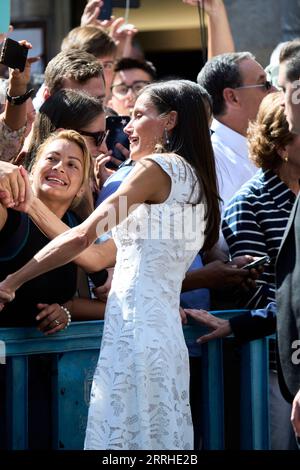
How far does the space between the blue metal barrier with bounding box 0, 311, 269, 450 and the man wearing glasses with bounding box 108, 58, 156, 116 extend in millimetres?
3072

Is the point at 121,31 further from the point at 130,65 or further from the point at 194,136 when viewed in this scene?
the point at 194,136

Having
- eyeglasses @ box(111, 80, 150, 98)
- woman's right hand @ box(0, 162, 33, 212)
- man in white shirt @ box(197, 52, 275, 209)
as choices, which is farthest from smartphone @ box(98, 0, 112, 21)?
woman's right hand @ box(0, 162, 33, 212)

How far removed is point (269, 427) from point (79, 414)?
0.84 m

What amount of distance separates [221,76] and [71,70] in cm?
101

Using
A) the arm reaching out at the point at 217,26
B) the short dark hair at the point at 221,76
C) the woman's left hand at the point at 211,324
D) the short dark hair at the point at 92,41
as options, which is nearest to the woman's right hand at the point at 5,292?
the woman's left hand at the point at 211,324

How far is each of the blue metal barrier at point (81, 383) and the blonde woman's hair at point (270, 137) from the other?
0.76 m

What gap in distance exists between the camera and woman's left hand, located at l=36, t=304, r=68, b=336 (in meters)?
4.21

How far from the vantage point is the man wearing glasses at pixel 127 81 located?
7523 mm

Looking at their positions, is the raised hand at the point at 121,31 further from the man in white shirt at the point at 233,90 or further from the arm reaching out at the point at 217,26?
the man in white shirt at the point at 233,90

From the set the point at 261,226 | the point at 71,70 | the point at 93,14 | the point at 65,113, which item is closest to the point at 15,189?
the point at 65,113

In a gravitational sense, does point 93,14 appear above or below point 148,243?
above

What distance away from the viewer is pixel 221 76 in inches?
253

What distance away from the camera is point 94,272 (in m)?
4.58
